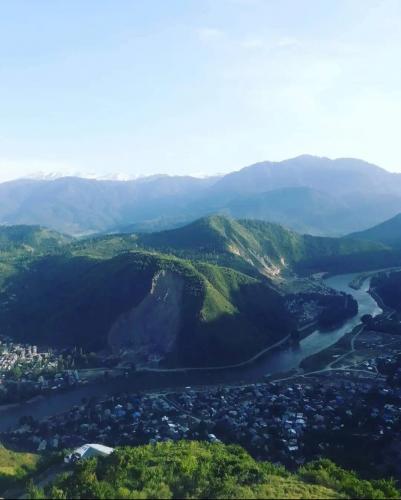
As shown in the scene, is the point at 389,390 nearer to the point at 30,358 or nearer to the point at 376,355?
the point at 376,355

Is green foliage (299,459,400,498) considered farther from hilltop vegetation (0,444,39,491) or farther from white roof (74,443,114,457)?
hilltop vegetation (0,444,39,491)

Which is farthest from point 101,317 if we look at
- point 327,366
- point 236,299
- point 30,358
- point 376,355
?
point 376,355

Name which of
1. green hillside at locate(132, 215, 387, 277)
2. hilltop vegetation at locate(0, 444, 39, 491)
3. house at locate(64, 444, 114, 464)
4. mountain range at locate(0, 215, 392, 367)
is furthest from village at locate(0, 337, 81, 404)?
green hillside at locate(132, 215, 387, 277)

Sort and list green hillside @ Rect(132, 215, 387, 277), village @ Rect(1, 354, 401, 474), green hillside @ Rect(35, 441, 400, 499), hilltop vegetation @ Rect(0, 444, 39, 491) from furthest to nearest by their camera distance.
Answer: green hillside @ Rect(132, 215, 387, 277)
village @ Rect(1, 354, 401, 474)
hilltop vegetation @ Rect(0, 444, 39, 491)
green hillside @ Rect(35, 441, 400, 499)

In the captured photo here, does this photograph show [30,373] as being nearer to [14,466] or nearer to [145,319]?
[145,319]

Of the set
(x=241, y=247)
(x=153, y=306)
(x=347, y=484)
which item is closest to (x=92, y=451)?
(x=347, y=484)

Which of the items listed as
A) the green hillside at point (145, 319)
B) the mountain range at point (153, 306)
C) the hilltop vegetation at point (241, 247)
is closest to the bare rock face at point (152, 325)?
the mountain range at point (153, 306)
